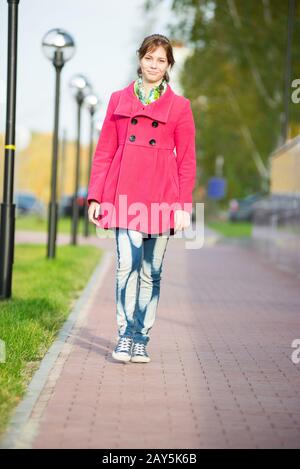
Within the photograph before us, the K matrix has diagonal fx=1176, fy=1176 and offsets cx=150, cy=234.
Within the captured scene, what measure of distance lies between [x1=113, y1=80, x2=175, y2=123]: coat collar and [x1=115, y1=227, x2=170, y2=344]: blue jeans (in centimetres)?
72

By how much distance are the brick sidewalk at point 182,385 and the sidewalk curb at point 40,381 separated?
0.02 metres

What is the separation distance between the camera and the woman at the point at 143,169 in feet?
23.9

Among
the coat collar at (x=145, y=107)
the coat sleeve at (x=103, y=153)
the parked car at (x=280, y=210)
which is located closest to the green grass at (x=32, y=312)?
the coat sleeve at (x=103, y=153)

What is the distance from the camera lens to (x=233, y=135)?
4600 cm

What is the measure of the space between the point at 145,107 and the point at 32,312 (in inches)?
116

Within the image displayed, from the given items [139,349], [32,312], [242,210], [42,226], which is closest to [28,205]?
[242,210]

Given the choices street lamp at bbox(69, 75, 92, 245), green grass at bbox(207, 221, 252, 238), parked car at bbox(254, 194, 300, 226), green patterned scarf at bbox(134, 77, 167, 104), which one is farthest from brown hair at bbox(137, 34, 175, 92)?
green grass at bbox(207, 221, 252, 238)

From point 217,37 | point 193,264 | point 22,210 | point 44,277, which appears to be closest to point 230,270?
point 193,264

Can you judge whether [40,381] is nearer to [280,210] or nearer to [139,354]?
[139,354]

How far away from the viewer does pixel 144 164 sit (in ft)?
23.9

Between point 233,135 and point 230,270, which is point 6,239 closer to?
point 230,270

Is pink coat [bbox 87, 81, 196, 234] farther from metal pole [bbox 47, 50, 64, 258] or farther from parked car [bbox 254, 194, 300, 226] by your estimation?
parked car [bbox 254, 194, 300, 226]

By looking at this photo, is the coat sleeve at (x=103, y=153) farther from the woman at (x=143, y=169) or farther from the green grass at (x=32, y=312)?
the green grass at (x=32, y=312)

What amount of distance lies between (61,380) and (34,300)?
397 cm
